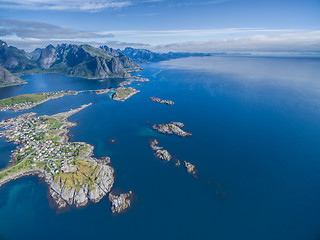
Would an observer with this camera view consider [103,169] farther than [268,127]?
No

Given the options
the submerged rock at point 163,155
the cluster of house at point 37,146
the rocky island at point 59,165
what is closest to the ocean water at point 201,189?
the submerged rock at point 163,155

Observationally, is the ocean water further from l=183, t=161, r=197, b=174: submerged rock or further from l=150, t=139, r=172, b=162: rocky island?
l=150, t=139, r=172, b=162: rocky island

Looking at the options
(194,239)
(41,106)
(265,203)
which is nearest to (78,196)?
(194,239)

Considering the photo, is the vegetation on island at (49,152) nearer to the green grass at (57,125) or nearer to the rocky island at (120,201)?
the green grass at (57,125)

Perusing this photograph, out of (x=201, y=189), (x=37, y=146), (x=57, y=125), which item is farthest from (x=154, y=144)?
(x=57, y=125)

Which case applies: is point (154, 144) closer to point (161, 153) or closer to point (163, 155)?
point (161, 153)

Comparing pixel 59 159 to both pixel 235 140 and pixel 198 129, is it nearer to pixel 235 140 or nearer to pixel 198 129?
pixel 198 129
